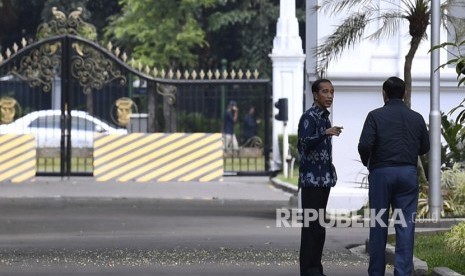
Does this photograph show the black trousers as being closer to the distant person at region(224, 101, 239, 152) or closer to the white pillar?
the distant person at region(224, 101, 239, 152)

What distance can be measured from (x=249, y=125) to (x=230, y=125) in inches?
127

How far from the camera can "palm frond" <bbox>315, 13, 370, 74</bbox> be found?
1897 cm

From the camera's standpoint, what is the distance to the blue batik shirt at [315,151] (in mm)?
12609

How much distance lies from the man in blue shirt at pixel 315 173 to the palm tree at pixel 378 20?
5.73 m

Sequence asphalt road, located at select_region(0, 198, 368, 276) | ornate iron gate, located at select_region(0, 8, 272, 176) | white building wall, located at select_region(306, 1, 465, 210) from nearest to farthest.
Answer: asphalt road, located at select_region(0, 198, 368, 276)
white building wall, located at select_region(306, 1, 465, 210)
ornate iron gate, located at select_region(0, 8, 272, 176)

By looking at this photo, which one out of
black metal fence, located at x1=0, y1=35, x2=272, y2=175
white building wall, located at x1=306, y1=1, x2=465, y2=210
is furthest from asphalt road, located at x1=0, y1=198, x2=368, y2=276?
black metal fence, located at x1=0, y1=35, x2=272, y2=175

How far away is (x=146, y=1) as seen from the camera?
46.0 m

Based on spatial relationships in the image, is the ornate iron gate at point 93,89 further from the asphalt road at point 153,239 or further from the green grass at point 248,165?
the asphalt road at point 153,239

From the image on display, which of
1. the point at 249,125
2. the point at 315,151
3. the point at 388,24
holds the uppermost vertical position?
the point at 388,24

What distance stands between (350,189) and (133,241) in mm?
4679

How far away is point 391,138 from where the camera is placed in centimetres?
1179

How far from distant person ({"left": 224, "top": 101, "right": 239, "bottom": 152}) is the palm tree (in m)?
12.1

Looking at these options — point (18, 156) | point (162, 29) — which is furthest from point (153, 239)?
point (162, 29)

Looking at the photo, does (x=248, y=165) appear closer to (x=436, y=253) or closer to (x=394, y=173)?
(x=436, y=253)
